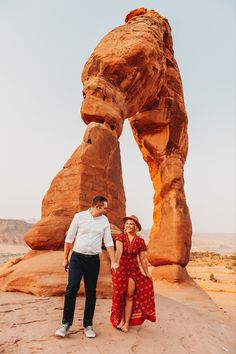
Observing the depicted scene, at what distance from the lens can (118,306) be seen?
3777 mm

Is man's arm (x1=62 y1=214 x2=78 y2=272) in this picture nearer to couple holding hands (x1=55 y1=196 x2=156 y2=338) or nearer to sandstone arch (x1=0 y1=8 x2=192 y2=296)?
couple holding hands (x1=55 y1=196 x2=156 y2=338)

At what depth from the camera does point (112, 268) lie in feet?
11.7

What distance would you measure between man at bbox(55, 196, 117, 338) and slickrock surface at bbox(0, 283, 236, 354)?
8.1 inches

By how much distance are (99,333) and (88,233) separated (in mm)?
1155

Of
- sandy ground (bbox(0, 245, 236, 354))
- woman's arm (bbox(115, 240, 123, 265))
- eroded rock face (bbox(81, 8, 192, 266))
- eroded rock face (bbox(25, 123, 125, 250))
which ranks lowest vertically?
sandy ground (bbox(0, 245, 236, 354))

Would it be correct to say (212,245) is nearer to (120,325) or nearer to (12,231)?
(12,231)

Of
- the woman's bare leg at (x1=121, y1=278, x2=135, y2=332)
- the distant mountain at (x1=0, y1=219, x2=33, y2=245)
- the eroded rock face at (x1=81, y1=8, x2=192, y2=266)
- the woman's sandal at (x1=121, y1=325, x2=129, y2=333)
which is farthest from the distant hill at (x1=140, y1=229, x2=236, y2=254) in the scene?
the woman's sandal at (x1=121, y1=325, x2=129, y2=333)

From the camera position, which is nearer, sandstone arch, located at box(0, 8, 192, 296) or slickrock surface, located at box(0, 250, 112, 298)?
slickrock surface, located at box(0, 250, 112, 298)

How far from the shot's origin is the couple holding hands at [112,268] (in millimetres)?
3434

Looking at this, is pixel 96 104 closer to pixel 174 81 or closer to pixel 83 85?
pixel 83 85

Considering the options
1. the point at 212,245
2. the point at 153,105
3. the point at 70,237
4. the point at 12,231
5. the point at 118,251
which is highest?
the point at 153,105

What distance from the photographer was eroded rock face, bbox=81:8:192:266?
8609mm

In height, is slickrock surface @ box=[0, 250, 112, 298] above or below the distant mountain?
above

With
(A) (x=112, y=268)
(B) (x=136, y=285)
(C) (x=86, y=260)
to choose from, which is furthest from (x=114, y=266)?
(B) (x=136, y=285)
